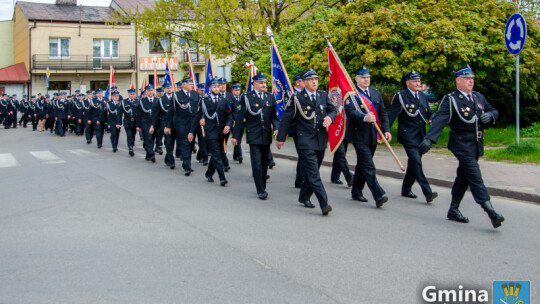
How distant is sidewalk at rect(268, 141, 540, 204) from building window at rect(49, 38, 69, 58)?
35374mm

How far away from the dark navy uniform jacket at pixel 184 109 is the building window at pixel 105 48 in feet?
113

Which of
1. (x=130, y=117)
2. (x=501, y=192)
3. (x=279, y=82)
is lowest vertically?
(x=501, y=192)

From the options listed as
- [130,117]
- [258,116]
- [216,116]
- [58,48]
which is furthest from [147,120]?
[58,48]

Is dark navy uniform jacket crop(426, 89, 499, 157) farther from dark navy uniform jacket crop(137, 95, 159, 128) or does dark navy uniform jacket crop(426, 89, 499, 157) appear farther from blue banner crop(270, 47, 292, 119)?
dark navy uniform jacket crop(137, 95, 159, 128)

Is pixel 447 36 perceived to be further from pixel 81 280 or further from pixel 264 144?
pixel 81 280

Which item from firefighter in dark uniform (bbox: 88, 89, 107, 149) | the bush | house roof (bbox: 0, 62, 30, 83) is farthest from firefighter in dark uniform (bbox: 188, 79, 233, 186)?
house roof (bbox: 0, 62, 30, 83)

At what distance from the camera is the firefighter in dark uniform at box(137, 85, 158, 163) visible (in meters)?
14.1

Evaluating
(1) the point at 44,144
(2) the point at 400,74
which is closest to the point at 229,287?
(2) the point at 400,74

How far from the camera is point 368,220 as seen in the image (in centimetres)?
699

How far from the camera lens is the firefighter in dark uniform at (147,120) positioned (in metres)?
14.1

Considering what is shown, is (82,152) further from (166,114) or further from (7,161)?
(166,114)

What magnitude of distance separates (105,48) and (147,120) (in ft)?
107

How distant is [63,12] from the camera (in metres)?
44.2

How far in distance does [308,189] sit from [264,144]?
53.9 inches
